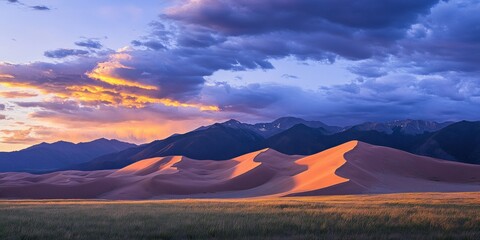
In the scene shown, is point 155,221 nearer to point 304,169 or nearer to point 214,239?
point 214,239

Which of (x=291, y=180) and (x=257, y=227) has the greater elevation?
(x=291, y=180)

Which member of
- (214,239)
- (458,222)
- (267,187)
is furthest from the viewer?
(267,187)

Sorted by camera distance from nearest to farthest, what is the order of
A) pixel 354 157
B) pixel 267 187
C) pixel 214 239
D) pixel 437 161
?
pixel 214 239
pixel 267 187
pixel 354 157
pixel 437 161

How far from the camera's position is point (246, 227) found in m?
18.2

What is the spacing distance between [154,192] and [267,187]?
779 inches

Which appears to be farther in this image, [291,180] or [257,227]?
[291,180]

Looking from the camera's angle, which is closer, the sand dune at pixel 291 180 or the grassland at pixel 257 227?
the grassland at pixel 257 227

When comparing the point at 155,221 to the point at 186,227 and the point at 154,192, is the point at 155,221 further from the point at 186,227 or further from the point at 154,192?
the point at 154,192

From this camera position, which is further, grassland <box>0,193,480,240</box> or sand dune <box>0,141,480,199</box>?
sand dune <box>0,141,480,199</box>

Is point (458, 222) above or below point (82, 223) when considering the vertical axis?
below

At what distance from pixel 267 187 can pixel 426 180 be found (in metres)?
29.1

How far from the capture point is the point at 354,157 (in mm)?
96875

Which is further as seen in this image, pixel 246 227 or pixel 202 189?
pixel 202 189

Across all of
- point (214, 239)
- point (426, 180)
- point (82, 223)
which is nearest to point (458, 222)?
point (214, 239)
